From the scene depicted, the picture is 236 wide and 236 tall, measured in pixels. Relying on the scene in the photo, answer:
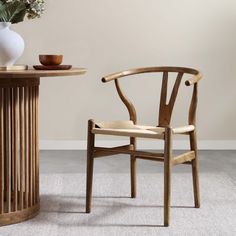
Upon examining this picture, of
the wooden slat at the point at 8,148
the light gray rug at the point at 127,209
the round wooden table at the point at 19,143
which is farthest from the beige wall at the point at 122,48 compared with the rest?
the wooden slat at the point at 8,148

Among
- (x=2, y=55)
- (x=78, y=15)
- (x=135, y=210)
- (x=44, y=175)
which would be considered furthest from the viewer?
(x=78, y=15)

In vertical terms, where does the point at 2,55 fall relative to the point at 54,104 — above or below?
above

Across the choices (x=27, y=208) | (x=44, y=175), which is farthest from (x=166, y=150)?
(x=44, y=175)

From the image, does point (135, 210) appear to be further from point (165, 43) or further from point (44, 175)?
point (165, 43)

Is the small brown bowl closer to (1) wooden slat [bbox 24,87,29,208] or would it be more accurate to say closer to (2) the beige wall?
(1) wooden slat [bbox 24,87,29,208]

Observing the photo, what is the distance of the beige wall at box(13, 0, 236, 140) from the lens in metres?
4.73

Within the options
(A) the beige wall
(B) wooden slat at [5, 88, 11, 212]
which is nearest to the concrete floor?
(A) the beige wall

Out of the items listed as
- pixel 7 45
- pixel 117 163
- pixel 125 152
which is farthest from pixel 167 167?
pixel 117 163

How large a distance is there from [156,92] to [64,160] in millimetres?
936

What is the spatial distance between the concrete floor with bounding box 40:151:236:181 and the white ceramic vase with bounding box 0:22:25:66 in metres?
1.34

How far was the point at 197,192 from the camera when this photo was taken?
3.18 metres

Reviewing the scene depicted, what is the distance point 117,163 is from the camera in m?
4.34

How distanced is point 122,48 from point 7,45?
2005 mm

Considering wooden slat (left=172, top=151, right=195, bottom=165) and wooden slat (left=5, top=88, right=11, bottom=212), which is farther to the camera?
wooden slat (left=172, top=151, right=195, bottom=165)
